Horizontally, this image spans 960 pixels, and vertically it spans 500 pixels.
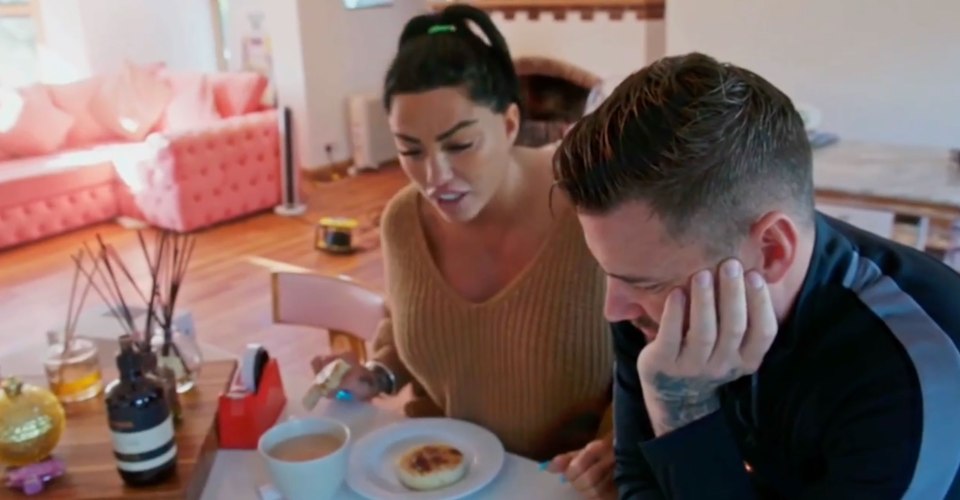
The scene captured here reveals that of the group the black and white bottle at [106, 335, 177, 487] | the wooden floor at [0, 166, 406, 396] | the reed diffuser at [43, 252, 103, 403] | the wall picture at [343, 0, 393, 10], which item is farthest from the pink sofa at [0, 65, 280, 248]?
the black and white bottle at [106, 335, 177, 487]

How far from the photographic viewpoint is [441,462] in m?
1.17

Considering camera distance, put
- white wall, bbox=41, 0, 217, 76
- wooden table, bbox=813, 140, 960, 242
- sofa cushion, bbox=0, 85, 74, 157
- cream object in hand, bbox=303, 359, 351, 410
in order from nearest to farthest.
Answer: cream object in hand, bbox=303, 359, 351, 410, wooden table, bbox=813, 140, 960, 242, sofa cushion, bbox=0, 85, 74, 157, white wall, bbox=41, 0, 217, 76

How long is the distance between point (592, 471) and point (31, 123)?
15.0ft

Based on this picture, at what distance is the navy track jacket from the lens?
0.77 m

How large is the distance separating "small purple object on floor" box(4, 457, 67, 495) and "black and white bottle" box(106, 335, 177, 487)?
0.30ft

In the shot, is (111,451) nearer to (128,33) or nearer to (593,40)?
(593,40)

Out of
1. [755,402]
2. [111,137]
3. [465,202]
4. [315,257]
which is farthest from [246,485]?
[111,137]

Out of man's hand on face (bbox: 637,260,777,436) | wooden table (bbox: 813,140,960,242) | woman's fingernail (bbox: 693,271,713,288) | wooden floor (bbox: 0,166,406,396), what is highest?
woman's fingernail (bbox: 693,271,713,288)

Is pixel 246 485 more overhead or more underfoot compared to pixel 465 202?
more underfoot

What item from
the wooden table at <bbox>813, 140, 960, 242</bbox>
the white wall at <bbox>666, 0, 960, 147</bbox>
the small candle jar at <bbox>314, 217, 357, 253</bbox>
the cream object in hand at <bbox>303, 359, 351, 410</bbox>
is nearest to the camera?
the cream object in hand at <bbox>303, 359, 351, 410</bbox>

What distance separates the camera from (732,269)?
31.3 inches

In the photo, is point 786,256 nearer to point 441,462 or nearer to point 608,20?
point 441,462

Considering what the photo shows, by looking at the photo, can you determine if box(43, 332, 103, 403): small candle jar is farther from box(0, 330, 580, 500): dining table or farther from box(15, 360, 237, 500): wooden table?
box(0, 330, 580, 500): dining table

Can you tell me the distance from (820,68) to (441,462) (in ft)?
8.77
